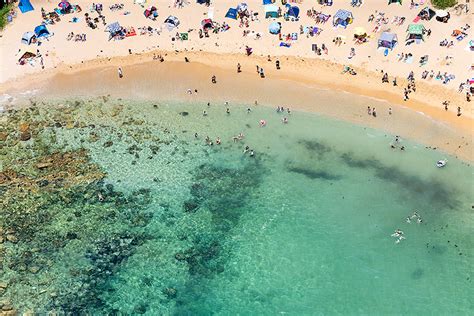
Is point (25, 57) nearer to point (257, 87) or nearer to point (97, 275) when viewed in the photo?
point (257, 87)

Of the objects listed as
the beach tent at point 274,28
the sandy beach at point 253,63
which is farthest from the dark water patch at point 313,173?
the beach tent at point 274,28

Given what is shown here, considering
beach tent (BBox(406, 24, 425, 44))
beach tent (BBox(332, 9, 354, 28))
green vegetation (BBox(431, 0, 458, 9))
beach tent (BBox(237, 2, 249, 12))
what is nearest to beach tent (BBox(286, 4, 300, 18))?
beach tent (BBox(332, 9, 354, 28))

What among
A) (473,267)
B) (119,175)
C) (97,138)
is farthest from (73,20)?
(473,267)

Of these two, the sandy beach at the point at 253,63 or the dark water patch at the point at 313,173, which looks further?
the sandy beach at the point at 253,63

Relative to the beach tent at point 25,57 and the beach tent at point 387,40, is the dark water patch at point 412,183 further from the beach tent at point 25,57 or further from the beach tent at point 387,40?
the beach tent at point 25,57

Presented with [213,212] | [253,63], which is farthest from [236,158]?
[253,63]

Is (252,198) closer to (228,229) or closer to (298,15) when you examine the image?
(228,229)

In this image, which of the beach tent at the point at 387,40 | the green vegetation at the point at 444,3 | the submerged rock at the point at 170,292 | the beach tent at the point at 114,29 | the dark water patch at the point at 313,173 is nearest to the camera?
the submerged rock at the point at 170,292

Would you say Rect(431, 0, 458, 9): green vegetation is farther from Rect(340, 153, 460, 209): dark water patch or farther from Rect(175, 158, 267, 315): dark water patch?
Rect(175, 158, 267, 315): dark water patch
